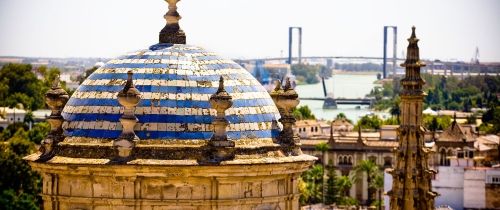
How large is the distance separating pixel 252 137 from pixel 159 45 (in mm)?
1807

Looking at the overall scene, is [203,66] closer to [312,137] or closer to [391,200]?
[391,200]

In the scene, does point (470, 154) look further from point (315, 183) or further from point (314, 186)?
point (315, 183)

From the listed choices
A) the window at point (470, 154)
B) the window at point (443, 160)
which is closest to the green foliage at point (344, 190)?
the window at point (470, 154)

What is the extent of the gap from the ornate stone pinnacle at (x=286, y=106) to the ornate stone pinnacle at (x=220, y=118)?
111 cm

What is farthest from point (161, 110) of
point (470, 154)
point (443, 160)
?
point (470, 154)

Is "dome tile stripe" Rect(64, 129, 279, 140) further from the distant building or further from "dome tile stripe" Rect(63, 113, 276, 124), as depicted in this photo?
the distant building

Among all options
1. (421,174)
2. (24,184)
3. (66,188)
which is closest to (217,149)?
(66,188)

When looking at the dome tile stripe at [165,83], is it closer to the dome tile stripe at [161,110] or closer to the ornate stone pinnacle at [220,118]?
the dome tile stripe at [161,110]

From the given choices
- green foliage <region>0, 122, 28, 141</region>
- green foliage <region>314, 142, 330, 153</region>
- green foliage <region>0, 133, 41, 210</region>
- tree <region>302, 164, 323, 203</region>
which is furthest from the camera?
green foliage <region>314, 142, 330, 153</region>

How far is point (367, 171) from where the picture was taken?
528ft

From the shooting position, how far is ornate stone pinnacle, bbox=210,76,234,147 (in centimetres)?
1648

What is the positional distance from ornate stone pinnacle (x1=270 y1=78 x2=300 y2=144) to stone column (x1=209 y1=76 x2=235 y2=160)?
3.57ft

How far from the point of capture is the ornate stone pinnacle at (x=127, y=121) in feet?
53.6

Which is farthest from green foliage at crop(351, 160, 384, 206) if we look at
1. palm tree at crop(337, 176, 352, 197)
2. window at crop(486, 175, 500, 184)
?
window at crop(486, 175, 500, 184)
